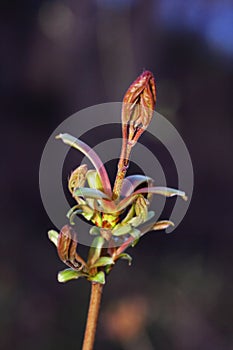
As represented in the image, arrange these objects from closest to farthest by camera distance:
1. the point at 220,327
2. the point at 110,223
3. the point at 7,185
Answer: the point at 110,223, the point at 220,327, the point at 7,185

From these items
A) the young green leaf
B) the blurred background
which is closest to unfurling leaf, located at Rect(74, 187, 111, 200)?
the young green leaf

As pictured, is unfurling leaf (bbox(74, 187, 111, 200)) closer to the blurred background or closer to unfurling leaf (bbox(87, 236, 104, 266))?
unfurling leaf (bbox(87, 236, 104, 266))

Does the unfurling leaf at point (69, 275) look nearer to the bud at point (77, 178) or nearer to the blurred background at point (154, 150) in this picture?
the bud at point (77, 178)

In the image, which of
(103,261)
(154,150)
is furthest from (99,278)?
(154,150)

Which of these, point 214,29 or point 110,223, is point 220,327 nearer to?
point 214,29

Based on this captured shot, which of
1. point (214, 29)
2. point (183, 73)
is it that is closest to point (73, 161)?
point (183, 73)

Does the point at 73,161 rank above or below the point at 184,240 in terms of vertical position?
above

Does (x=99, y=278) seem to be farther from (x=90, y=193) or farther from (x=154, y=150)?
(x=154, y=150)
